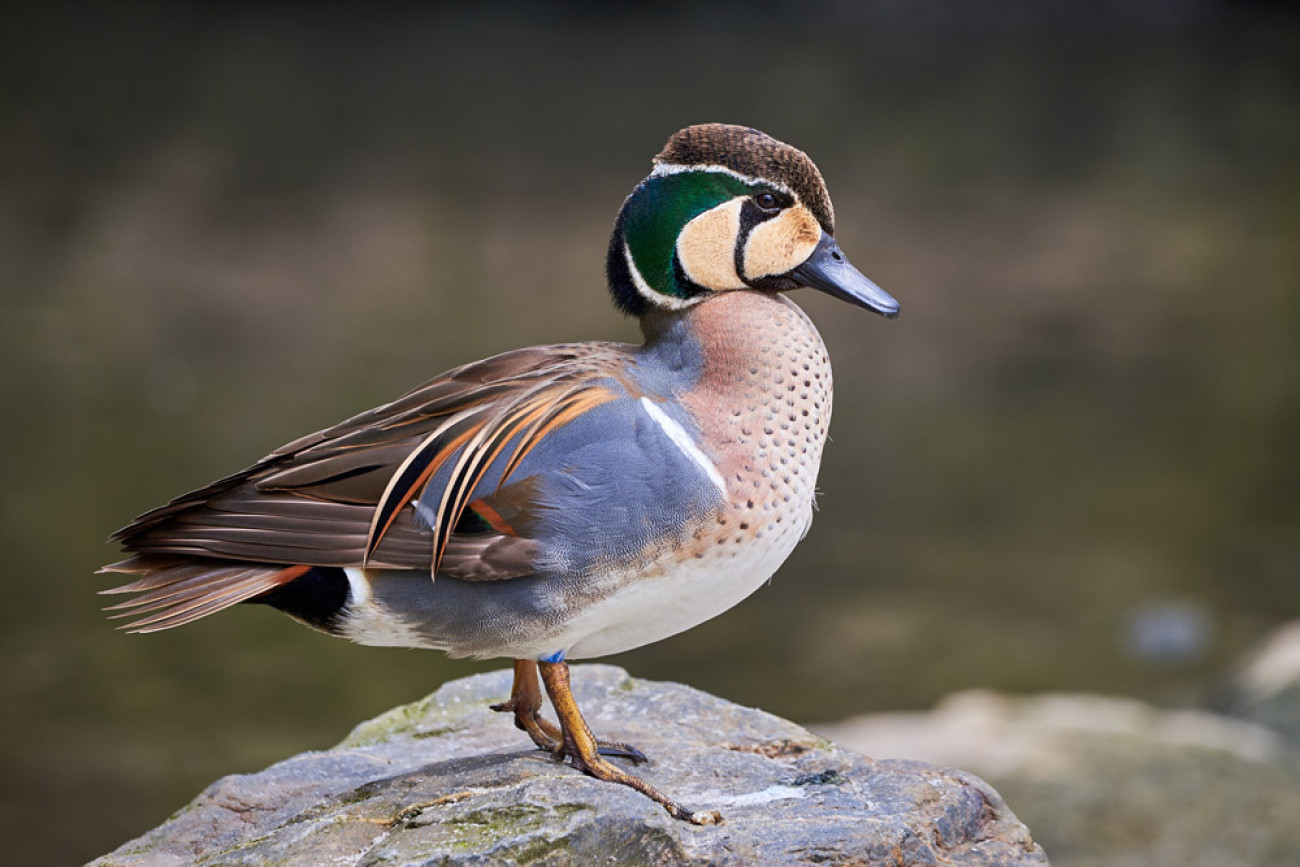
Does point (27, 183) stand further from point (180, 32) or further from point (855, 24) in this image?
point (855, 24)

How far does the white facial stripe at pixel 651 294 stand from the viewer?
2.69 meters

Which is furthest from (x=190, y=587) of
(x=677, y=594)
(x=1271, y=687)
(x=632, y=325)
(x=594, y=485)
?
(x=632, y=325)

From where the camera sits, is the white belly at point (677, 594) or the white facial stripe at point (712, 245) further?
the white facial stripe at point (712, 245)

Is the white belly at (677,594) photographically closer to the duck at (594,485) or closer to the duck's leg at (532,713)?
the duck at (594,485)

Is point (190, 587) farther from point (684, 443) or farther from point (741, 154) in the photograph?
point (741, 154)

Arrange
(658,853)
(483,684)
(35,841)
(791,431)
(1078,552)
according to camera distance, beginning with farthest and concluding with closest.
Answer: (1078,552), (35,841), (483,684), (791,431), (658,853)

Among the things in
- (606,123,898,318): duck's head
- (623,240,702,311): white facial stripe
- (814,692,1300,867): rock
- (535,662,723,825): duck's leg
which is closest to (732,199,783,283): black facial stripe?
(606,123,898,318): duck's head

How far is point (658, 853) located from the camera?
2.40 m

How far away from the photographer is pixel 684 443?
8.33ft

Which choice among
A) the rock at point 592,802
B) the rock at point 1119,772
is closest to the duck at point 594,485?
the rock at point 592,802

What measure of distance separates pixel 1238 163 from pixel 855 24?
7.04 meters

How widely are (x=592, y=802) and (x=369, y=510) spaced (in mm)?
605

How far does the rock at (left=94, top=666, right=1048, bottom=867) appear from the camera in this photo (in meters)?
2.40

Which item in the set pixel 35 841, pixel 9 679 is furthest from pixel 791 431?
pixel 9 679
